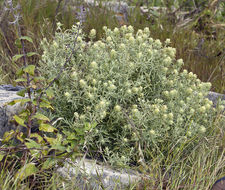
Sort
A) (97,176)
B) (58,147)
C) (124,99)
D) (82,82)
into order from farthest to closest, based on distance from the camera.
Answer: (124,99) → (82,82) → (97,176) → (58,147)

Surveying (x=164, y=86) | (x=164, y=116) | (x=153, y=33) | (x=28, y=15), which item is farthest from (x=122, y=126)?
(x=28, y=15)

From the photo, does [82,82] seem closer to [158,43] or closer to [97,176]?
[97,176]

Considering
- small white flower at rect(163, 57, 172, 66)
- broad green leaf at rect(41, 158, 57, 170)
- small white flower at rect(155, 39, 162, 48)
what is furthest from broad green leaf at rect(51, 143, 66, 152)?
small white flower at rect(155, 39, 162, 48)

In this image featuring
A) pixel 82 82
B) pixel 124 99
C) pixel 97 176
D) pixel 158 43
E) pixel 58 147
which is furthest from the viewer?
pixel 158 43

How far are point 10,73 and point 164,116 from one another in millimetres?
2228

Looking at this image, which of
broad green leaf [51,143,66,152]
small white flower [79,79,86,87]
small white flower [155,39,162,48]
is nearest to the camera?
broad green leaf [51,143,66,152]

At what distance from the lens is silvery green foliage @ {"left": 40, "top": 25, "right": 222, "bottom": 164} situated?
7.12ft

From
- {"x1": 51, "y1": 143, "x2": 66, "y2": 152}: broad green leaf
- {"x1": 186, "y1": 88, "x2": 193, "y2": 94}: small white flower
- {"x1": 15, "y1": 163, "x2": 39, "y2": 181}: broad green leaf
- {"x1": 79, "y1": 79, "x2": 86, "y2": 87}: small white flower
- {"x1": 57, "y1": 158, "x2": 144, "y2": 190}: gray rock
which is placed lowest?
{"x1": 57, "y1": 158, "x2": 144, "y2": 190}: gray rock

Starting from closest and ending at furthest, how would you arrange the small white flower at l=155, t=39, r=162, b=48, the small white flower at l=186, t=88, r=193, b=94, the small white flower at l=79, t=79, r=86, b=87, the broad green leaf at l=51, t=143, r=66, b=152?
the broad green leaf at l=51, t=143, r=66, b=152 < the small white flower at l=79, t=79, r=86, b=87 < the small white flower at l=186, t=88, r=193, b=94 < the small white flower at l=155, t=39, r=162, b=48

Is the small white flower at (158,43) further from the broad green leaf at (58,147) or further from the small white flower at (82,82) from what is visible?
the broad green leaf at (58,147)

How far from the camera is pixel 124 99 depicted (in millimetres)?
2406

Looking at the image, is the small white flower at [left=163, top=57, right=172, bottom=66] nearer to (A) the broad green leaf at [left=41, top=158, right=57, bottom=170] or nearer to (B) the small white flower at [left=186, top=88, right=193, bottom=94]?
(B) the small white flower at [left=186, top=88, right=193, bottom=94]

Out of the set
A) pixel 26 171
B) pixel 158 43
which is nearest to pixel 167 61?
pixel 158 43

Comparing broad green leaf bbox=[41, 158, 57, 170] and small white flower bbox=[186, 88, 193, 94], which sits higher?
small white flower bbox=[186, 88, 193, 94]
